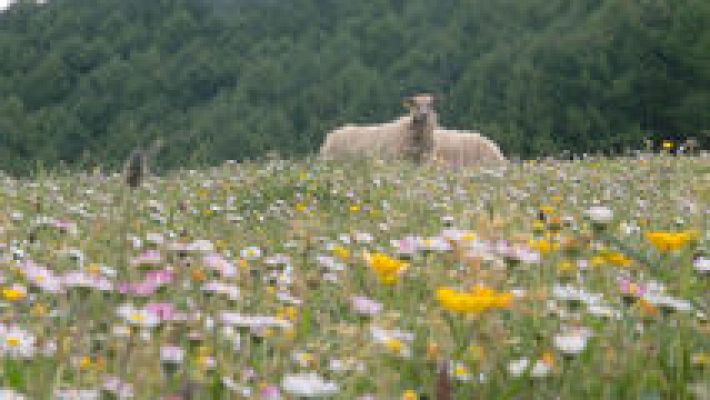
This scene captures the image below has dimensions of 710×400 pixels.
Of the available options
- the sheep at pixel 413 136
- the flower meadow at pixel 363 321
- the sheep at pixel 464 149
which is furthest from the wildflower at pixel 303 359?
the sheep at pixel 464 149

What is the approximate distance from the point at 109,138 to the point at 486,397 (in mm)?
67924

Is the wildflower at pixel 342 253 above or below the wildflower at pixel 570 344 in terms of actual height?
below

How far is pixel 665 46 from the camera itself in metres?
37.2

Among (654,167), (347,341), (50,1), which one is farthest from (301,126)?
(347,341)

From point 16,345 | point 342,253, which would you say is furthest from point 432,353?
point 342,253

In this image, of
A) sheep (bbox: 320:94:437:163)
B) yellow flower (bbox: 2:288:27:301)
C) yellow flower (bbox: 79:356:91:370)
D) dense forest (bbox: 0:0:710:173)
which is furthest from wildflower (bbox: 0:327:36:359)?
sheep (bbox: 320:94:437:163)

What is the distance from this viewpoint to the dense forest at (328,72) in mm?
37344

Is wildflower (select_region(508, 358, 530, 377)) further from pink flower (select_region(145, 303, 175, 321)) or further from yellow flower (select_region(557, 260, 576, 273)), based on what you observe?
yellow flower (select_region(557, 260, 576, 273))

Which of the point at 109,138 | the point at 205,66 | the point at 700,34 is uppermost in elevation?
the point at 700,34

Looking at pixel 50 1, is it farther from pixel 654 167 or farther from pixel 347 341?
pixel 347 341

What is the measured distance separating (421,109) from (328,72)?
5139 cm

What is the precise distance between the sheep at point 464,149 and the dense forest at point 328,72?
20.0 ft

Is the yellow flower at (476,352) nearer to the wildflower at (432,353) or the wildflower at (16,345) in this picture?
the wildflower at (432,353)

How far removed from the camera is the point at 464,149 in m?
17.0
